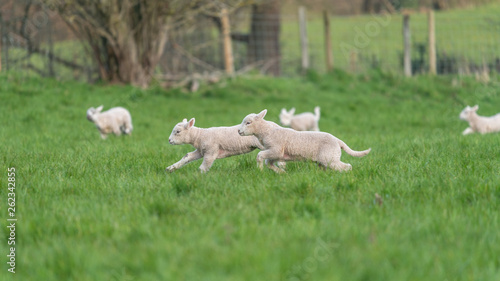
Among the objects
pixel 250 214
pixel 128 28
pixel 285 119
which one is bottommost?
pixel 285 119

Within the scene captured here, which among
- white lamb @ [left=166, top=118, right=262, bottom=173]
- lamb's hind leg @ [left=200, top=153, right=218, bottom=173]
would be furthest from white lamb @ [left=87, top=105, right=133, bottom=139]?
lamb's hind leg @ [left=200, top=153, right=218, bottom=173]

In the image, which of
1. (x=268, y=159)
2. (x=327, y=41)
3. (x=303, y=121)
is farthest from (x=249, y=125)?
(x=327, y=41)

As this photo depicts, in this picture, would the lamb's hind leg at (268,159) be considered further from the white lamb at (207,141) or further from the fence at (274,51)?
the fence at (274,51)

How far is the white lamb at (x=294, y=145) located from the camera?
5.38m

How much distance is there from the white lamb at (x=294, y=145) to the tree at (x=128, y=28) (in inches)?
357

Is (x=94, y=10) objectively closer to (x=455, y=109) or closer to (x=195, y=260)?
(x=455, y=109)

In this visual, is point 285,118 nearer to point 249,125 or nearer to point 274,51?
point 249,125

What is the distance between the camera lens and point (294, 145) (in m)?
5.48

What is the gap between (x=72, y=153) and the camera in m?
7.42

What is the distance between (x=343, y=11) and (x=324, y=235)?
29.9 m

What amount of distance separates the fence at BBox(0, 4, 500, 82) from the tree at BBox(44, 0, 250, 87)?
727 millimetres

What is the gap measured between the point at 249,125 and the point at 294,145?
1.49 ft

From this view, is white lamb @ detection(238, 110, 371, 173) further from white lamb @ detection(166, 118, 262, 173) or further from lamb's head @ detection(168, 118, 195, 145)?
lamb's head @ detection(168, 118, 195, 145)

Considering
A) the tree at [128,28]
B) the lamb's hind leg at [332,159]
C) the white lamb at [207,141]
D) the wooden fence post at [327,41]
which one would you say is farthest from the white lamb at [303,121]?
the wooden fence post at [327,41]
